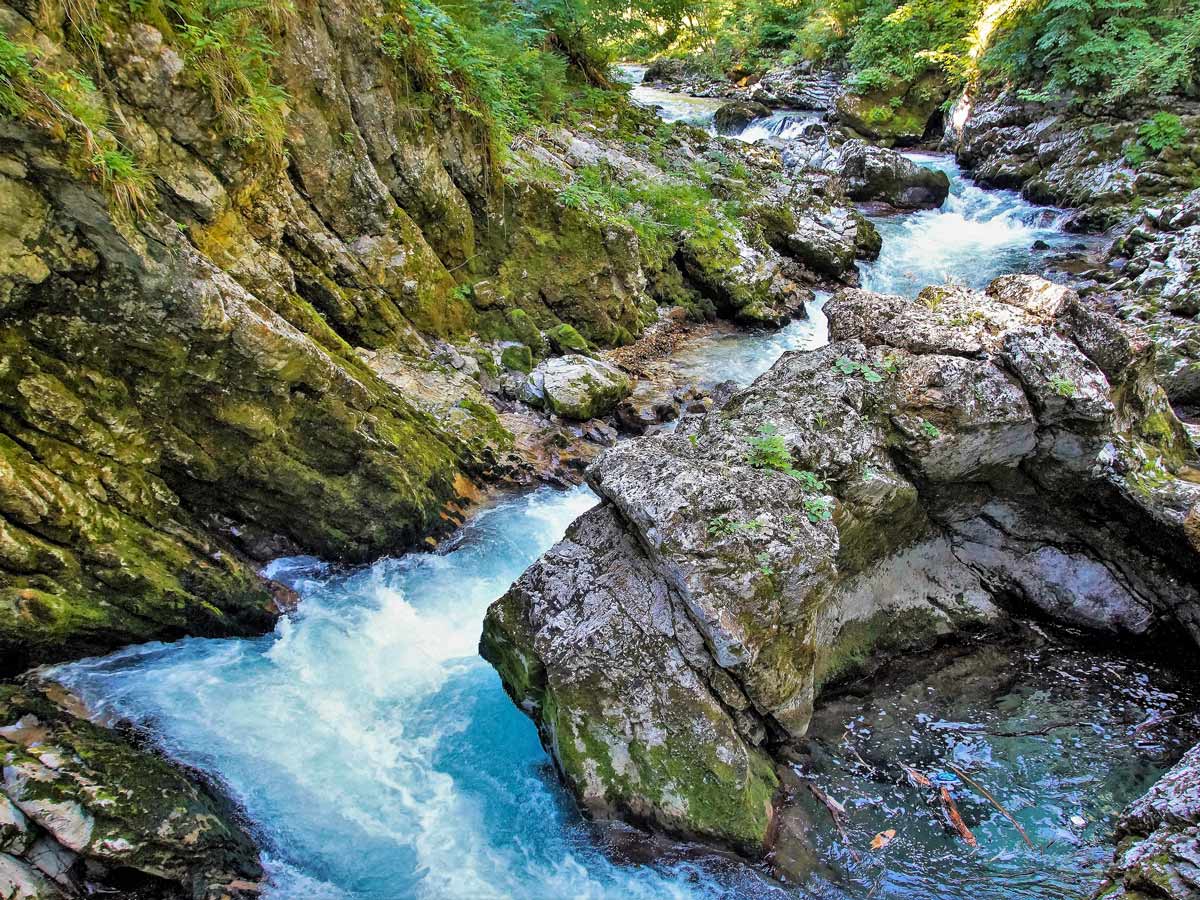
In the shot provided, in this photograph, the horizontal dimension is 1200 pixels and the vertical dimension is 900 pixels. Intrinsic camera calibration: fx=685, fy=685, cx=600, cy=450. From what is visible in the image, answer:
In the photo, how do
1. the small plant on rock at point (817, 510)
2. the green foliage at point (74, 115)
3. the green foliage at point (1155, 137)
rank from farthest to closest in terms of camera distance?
the green foliage at point (1155, 137), the small plant on rock at point (817, 510), the green foliage at point (74, 115)

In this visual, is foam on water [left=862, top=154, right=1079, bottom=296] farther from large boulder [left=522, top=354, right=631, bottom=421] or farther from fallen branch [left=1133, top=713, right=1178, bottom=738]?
fallen branch [left=1133, top=713, right=1178, bottom=738]

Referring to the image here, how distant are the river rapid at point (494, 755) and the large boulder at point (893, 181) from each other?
17.1 meters

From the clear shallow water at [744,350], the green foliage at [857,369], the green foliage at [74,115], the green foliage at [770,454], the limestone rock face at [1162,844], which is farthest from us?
the clear shallow water at [744,350]

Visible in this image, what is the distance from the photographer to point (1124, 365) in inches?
269

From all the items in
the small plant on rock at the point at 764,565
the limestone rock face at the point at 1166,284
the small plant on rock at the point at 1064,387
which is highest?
the limestone rock face at the point at 1166,284

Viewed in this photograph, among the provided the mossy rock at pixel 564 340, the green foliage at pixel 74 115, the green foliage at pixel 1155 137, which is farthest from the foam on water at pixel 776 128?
the green foliage at pixel 74 115

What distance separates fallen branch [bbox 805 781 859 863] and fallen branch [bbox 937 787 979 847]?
79 centimetres

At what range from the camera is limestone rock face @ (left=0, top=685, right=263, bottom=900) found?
383 cm

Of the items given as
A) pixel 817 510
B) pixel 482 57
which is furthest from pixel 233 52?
pixel 817 510

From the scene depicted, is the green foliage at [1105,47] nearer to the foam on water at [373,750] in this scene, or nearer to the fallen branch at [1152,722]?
the fallen branch at [1152,722]

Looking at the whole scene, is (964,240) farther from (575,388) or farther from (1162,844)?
(1162,844)

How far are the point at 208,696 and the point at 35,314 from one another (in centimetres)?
327

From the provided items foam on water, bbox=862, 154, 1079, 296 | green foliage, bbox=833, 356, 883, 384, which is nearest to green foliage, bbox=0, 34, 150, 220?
green foliage, bbox=833, 356, 883, 384

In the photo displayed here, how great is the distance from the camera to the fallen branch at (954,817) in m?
5.01
